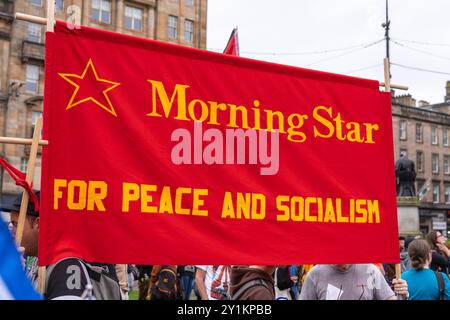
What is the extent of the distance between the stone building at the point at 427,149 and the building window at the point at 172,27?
2282 centimetres

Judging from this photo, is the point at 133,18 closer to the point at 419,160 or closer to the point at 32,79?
the point at 32,79

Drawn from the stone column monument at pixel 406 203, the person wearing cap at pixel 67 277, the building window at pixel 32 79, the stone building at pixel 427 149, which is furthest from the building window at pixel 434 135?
the person wearing cap at pixel 67 277

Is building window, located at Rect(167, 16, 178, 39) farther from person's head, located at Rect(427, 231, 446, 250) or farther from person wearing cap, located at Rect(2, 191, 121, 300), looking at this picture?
person wearing cap, located at Rect(2, 191, 121, 300)

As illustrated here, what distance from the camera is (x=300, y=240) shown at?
12.5ft

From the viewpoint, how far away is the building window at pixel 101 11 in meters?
34.8

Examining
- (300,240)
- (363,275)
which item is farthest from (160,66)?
(363,275)

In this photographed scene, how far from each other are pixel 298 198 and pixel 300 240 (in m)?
0.28

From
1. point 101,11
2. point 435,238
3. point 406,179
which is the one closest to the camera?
point 435,238

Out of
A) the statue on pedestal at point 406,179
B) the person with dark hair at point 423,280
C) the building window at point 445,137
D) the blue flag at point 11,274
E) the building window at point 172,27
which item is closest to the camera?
the blue flag at point 11,274

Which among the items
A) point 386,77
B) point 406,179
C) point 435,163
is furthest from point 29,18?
point 435,163

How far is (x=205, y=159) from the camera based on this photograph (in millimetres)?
3619

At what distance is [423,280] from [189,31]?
3426cm

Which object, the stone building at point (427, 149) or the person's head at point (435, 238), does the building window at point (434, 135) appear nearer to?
the stone building at point (427, 149)
